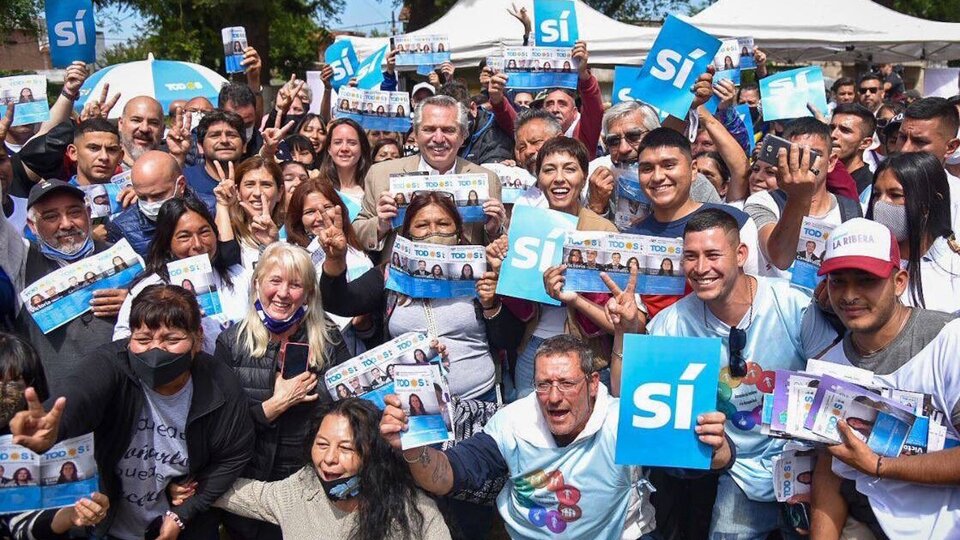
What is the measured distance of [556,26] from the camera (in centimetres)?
796

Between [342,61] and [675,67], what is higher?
[342,61]

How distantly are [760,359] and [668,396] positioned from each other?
588 mm

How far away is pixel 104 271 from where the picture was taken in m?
4.76

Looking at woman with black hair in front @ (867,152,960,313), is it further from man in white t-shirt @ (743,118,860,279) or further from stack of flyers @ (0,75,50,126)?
stack of flyers @ (0,75,50,126)

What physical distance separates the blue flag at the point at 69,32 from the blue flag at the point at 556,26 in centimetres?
400

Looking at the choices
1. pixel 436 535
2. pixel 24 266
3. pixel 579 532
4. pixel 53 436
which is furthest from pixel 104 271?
pixel 579 532

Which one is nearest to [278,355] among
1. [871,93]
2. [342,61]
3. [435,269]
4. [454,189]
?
[435,269]

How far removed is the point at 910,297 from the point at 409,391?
2.33m

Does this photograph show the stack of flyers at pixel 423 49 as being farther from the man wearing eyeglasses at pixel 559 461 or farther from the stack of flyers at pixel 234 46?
the man wearing eyeglasses at pixel 559 461

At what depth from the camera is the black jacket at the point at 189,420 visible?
3.90 m

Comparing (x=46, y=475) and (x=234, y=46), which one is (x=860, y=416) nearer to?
(x=46, y=475)

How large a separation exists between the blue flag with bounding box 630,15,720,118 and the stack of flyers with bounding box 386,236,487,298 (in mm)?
2036

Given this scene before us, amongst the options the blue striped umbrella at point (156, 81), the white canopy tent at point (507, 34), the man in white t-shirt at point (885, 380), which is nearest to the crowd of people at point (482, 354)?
the man in white t-shirt at point (885, 380)

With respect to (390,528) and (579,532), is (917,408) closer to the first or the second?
(579,532)
